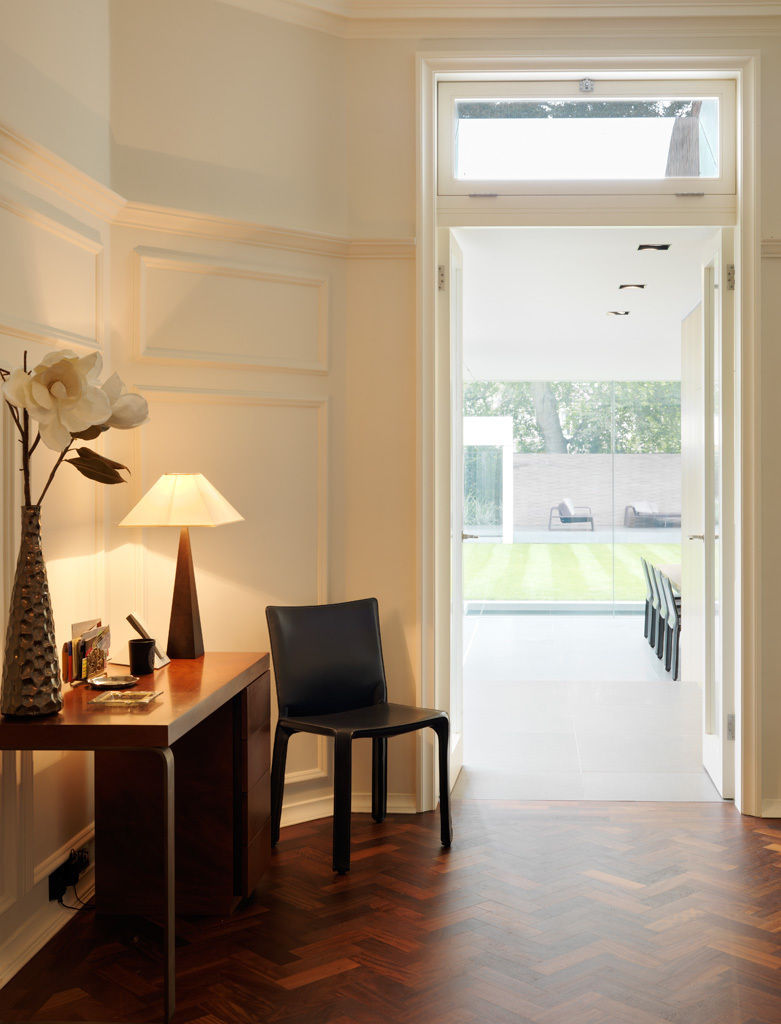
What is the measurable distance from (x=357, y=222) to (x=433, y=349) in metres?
0.63

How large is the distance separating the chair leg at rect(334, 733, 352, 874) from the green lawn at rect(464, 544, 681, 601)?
20.2 feet

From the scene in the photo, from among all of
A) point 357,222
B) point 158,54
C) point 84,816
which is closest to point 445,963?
point 84,816

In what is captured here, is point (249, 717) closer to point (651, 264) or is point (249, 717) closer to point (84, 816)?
point (84, 816)

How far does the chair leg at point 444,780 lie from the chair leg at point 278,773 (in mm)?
565

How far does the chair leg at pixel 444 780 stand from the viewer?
328cm

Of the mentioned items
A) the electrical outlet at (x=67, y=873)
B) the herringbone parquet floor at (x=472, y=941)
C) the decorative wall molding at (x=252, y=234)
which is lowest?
the herringbone parquet floor at (x=472, y=941)

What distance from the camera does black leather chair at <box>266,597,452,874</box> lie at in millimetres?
3152

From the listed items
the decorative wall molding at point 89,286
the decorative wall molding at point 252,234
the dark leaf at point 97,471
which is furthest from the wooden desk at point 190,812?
the decorative wall molding at point 252,234

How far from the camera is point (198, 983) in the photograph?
7.86 ft

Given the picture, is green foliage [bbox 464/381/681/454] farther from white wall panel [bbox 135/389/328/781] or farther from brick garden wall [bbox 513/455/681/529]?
white wall panel [bbox 135/389/328/781]

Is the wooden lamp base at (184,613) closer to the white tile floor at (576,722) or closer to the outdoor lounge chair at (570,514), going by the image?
the white tile floor at (576,722)

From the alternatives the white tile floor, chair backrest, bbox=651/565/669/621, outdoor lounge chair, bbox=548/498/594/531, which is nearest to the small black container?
the white tile floor

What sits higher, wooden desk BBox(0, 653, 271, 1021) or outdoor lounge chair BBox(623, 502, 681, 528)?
outdoor lounge chair BBox(623, 502, 681, 528)

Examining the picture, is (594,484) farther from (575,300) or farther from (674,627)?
(575,300)
